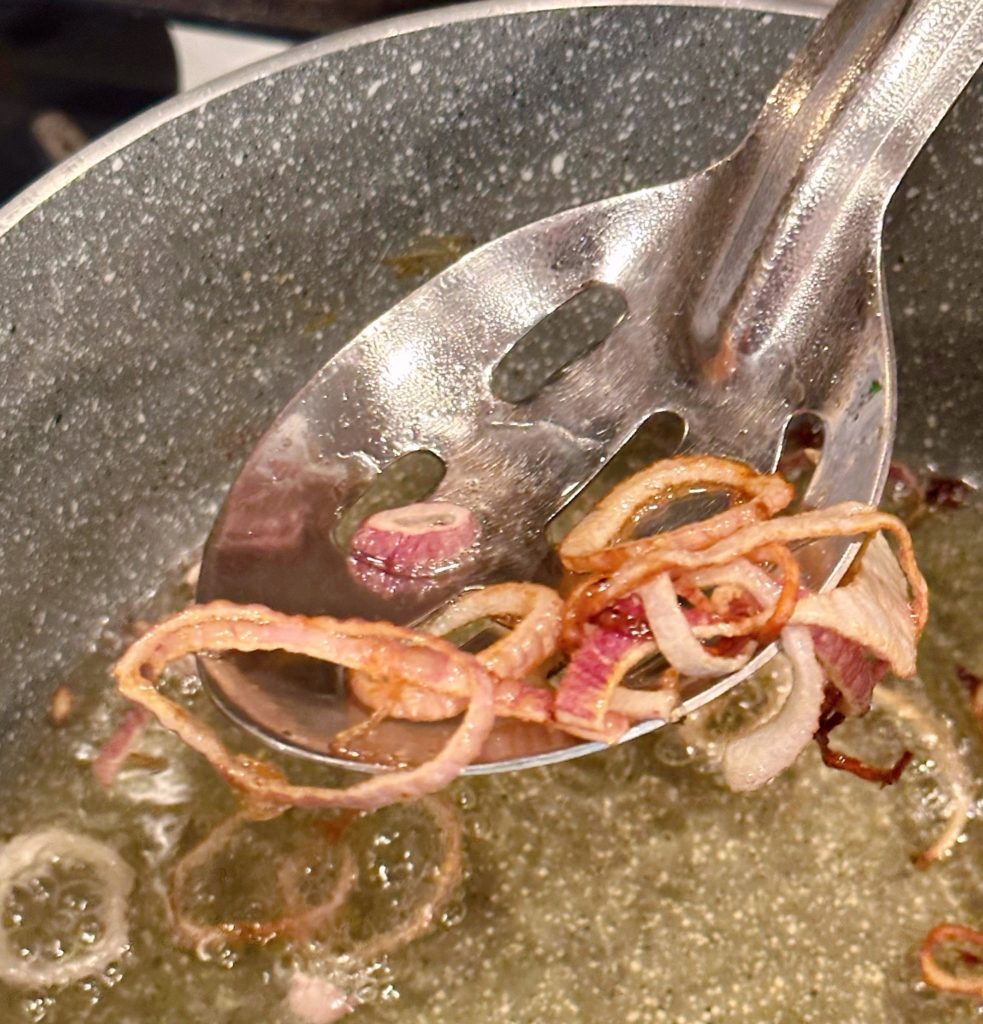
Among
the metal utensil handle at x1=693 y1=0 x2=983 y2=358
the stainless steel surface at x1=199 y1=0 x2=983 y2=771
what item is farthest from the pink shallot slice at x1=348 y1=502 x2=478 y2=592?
the metal utensil handle at x1=693 y1=0 x2=983 y2=358

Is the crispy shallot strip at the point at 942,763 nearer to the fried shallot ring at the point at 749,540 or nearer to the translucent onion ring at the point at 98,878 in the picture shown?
the fried shallot ring at the point at 749,540

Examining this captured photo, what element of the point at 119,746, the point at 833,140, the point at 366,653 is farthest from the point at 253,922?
the point at 833,140

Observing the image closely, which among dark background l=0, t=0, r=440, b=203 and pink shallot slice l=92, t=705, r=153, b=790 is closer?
pink shallot slice l=92, t=705, r=153, b=790

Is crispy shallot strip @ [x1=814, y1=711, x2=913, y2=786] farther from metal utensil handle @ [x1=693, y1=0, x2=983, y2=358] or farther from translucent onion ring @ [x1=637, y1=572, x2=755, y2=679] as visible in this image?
metal utensil handle @ [x1=693, y1=0, x2=983, y2=358]

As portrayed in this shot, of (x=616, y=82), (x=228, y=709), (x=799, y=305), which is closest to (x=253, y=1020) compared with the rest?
(x=228, y=709)

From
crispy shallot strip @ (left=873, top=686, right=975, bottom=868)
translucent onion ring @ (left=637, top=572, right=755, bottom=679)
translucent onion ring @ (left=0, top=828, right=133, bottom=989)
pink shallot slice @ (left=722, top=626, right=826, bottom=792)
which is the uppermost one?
translucent onion ring @ (left=637, top=572, right=755, bottom=679)

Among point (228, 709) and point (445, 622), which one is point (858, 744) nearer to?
point (445, 622)
